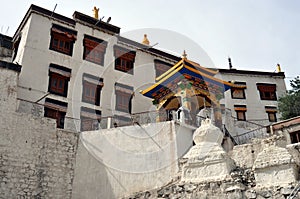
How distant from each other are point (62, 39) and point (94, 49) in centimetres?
234

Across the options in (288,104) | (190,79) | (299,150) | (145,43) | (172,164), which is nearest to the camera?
(299,150)

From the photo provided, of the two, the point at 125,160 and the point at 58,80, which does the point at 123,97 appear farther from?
the point at 125,160

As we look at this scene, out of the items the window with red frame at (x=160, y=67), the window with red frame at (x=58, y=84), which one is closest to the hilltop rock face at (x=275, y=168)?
the window with red frame at (x=58, y=84)

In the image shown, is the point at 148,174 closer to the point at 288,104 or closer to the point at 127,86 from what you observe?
the point at 127,86

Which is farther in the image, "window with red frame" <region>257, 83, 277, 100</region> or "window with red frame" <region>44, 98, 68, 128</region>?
"window with red frame" <region>257, 83, 277, 100</region>

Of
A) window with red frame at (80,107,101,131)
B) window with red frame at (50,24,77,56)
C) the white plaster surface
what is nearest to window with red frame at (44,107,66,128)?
window with red frame at (80,107,101,131)

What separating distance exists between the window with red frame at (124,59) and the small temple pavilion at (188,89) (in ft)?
13.5

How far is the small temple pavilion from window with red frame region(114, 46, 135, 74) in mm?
4125

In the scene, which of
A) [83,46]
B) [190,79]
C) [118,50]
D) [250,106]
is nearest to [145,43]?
[118,50]

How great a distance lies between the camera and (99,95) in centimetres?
2352

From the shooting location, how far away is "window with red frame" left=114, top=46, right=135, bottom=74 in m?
25.5

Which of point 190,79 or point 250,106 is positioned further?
point 250,106

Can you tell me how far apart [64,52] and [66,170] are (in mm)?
9586

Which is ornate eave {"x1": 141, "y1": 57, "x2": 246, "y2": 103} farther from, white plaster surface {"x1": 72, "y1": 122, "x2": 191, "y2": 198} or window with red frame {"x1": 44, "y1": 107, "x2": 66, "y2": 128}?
window with red frame {"x1": 44, "y1": 107, "x2": 66, "y2": 128}
